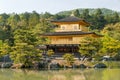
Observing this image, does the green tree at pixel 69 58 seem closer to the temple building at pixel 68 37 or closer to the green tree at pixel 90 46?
the green tree at pixel 90 46

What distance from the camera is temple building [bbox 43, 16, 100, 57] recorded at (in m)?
36.7

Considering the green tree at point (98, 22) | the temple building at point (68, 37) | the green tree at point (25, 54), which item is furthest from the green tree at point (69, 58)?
the green tree at point (98, 22)

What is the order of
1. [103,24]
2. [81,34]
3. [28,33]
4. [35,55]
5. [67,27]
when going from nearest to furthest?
1. [35,55]
2. [28,33]
3. [81,34]
4. [67,27]
5. [103,24]

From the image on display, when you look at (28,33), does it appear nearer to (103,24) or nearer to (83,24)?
(83,24)

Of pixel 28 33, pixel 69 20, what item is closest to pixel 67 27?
pixel 69 20

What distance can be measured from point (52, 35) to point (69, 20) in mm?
3289

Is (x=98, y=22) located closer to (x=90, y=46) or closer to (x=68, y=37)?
(x=68, y=37)

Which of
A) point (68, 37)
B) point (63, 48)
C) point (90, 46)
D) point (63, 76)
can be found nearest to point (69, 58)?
point (90, 46)

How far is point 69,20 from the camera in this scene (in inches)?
1544

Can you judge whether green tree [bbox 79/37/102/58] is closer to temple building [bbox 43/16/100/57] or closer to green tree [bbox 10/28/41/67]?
temple building [bbox 43/16/100/57]

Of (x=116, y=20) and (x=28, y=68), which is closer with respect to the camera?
(x=28, y=68)

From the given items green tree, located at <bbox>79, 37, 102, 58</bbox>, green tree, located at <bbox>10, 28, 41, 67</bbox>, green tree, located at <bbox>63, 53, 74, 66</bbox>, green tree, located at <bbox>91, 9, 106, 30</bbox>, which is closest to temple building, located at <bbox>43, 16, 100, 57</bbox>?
green tree, located at <bbox>79, 37, 102, 58</bbox>

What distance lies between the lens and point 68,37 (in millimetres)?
37375

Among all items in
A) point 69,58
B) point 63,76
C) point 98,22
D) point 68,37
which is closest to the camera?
point 63,76
